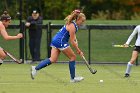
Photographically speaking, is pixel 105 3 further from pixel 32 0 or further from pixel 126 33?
pixel 126 33

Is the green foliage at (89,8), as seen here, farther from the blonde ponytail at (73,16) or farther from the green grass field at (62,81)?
the blonde ponytail at (73,16)

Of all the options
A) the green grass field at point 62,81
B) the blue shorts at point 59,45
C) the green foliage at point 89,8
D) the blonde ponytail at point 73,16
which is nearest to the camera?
the green grass field at point 62,81

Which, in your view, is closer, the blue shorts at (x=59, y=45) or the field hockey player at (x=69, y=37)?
the field hockey player at (x=69, y=37)

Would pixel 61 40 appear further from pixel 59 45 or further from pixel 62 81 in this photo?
pixel 62 81

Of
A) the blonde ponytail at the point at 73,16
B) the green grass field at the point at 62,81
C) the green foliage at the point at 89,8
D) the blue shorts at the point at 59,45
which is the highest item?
the blonde ponytail at the point at 73,16

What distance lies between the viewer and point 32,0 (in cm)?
4697

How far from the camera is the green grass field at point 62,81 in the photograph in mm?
16431

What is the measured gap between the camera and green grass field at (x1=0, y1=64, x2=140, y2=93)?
1643cm

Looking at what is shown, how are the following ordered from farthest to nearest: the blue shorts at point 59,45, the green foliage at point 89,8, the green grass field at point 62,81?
1. the green foliage at point 89,8
2. the blue shorts at point 59,45
3. the green grass field at point 62,81

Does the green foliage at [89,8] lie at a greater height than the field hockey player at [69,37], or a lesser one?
lesser

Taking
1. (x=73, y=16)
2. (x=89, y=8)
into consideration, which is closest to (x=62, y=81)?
(x=73, y=16)

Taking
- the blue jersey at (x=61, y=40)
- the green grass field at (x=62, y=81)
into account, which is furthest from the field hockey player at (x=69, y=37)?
the green grass field at (x=62, y=81)

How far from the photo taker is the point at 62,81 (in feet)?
62.0

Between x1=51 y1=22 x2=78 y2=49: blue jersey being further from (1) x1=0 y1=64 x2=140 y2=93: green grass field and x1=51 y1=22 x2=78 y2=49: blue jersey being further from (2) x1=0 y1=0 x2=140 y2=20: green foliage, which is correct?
(2) x1=0 y1=0 x2=140 y2=20: green foliage
